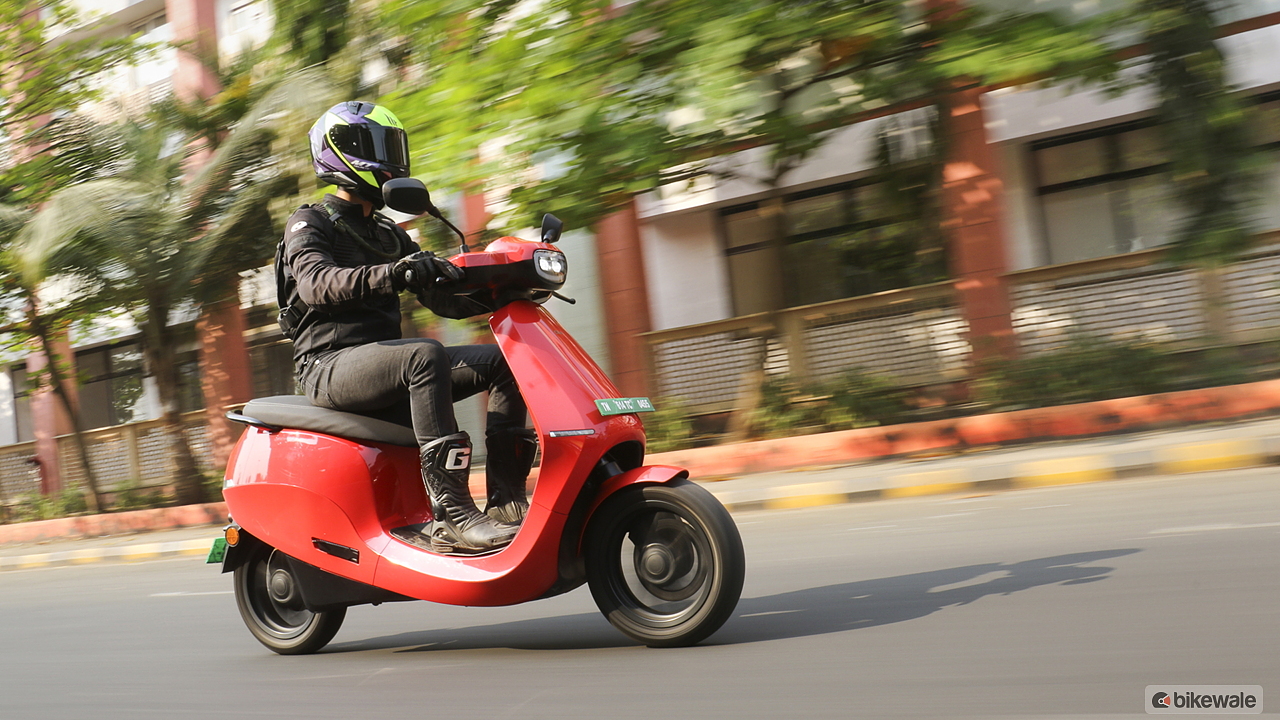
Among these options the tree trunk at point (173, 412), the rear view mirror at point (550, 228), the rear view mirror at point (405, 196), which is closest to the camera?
the rear view mirror at point (405, 196)

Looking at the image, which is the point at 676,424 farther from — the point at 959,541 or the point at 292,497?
the point at 292,497

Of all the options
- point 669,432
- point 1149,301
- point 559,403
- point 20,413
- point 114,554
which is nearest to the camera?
point 559,403

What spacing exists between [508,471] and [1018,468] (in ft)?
18.3

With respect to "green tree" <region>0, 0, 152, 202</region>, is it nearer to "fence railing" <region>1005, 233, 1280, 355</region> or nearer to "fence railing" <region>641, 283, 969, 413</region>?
"fence railing" <region>641, 283, 969, 413</region>

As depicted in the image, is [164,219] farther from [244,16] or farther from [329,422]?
[329,422]

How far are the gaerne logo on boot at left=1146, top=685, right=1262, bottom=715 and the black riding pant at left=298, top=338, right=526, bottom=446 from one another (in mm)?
2218

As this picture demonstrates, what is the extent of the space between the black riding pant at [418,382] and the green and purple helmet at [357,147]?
0.62 meters

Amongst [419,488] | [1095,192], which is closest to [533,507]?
[419,488]

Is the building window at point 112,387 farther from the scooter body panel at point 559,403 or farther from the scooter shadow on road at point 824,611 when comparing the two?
the scooter body panel at point 559,403

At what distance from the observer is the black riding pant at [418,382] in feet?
13.1

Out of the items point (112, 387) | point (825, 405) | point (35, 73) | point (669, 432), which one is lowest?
point (669, 432)

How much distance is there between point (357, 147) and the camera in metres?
4.23

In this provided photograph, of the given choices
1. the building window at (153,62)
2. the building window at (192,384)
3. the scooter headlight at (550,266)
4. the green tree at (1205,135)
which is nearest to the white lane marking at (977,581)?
the scooter headlight at (550,266)

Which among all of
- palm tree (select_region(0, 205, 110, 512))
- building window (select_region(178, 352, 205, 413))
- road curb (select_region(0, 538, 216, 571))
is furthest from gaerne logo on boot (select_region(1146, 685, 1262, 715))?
building window (select_region(178, 352, 205, 413))
